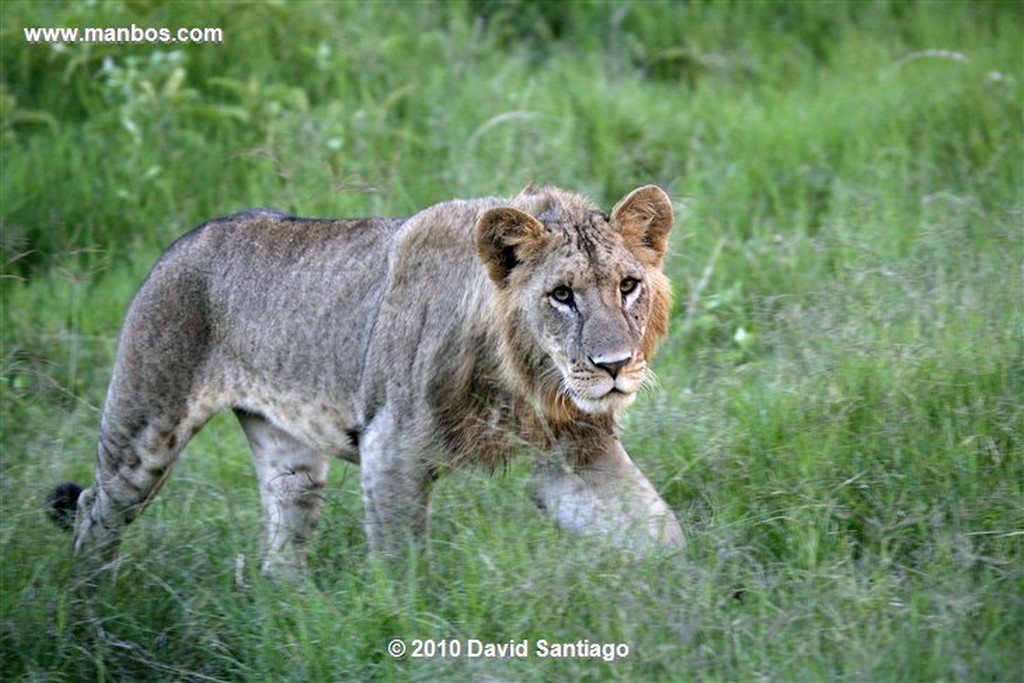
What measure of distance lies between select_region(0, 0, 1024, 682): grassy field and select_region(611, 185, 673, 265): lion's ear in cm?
80

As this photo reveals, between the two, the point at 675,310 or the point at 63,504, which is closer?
the point at 63,504

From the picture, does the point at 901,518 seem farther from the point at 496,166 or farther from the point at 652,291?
the point at 496,166

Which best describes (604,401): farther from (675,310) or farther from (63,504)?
(675,310)

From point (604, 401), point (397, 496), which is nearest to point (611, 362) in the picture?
point (604, 401)

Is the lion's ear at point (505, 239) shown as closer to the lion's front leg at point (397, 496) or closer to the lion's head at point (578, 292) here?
the lion's head at point (578, 292)

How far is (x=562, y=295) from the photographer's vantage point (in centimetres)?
506

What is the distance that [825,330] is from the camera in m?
6.27

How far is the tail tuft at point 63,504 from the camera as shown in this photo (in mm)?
6266

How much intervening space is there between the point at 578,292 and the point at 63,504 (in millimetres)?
2444

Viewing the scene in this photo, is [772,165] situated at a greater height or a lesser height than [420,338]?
lesser

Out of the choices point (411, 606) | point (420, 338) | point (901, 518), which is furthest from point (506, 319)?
point (901, 518)

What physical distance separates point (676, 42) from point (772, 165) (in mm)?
1733

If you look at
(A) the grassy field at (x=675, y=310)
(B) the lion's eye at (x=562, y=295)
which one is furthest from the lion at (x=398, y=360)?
(A) the grassy field at (x=675, y=310)

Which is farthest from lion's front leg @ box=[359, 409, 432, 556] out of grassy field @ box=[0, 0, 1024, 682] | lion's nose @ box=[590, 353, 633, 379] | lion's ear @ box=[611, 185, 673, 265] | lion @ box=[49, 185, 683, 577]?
lion's ear @ box=[611, 185, 673, 265]
